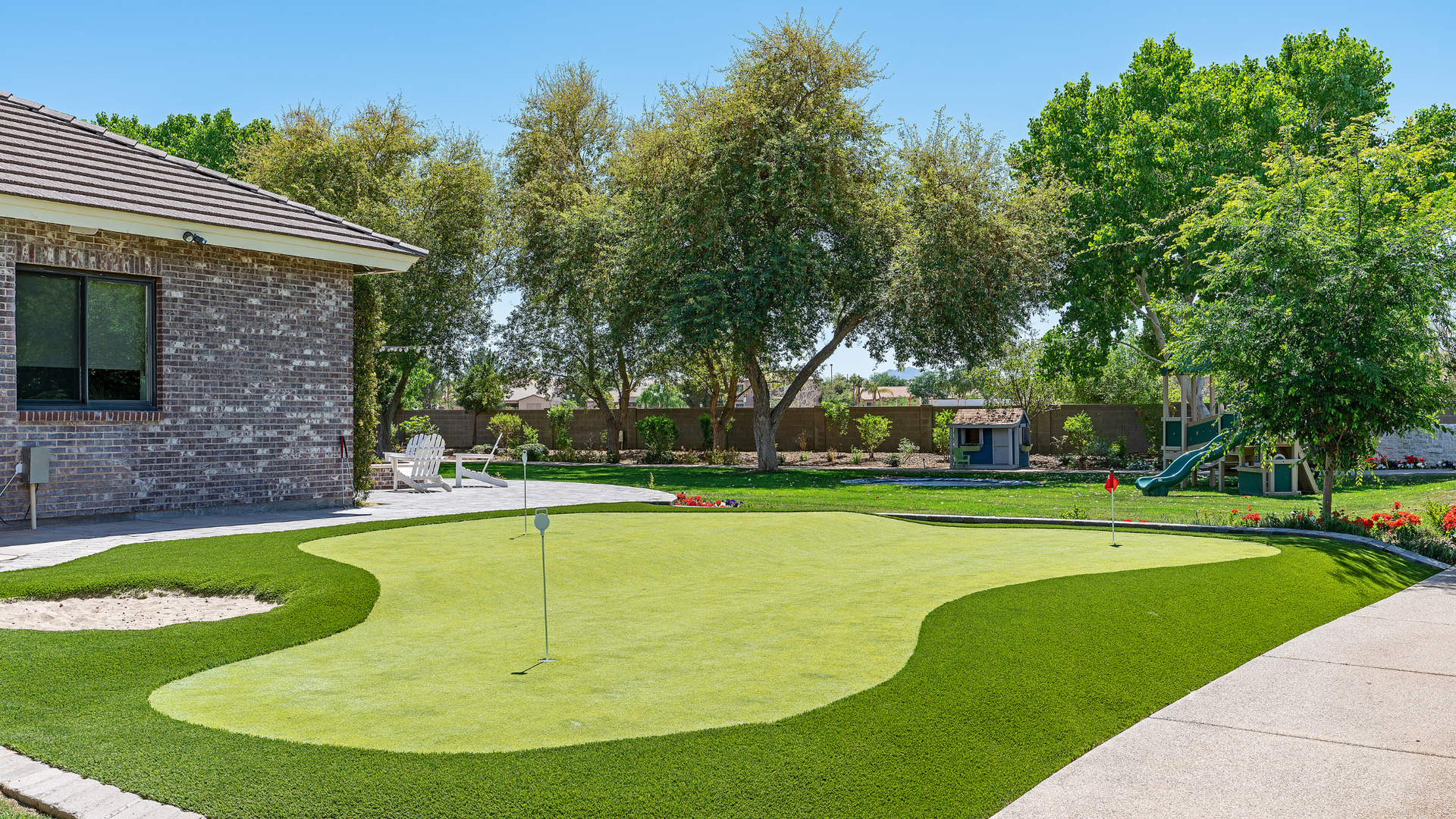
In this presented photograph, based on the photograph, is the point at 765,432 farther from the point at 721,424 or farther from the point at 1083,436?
the point at 1083,436

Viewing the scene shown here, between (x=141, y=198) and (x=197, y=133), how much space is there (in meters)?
29.8

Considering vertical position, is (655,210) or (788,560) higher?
(655,210)

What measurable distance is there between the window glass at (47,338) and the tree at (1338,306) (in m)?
13.2

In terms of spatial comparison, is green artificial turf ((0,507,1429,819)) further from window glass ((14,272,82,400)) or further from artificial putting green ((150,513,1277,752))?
window glass ((14,272,82,400))

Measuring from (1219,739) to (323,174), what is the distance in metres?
28.7

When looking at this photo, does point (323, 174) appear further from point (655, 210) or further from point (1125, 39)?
point (1125, 39)

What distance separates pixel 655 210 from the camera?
26.7 meters

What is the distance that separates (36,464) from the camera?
1073 cm

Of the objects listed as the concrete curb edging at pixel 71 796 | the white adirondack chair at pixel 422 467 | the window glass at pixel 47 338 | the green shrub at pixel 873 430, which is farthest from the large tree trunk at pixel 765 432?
the concrete curb edging at pixel 71 796

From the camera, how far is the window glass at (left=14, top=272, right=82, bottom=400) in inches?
434

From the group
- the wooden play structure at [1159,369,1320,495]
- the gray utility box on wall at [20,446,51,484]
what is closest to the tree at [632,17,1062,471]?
the wooden play structure at [1159,369,1320,495]

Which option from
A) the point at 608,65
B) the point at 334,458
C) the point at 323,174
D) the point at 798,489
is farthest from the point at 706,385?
the point at 334,458

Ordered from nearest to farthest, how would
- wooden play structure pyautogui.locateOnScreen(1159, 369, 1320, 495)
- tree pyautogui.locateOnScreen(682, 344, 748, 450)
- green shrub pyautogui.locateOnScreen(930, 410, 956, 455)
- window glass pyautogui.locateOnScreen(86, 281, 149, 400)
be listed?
window glass pyautogui.locateOnScreen(86, 281, 149, 400)
wooden play structure pyautogui.locateOnScreen(1159, 369, 1320, 495)
green shrub pyautogui.locateOnScreen(930, 410, 956, 455)
tree pyautogui.locateOnScreen(682, 344, 748, 450)

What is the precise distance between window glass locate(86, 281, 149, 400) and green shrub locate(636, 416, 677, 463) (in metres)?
22.0
